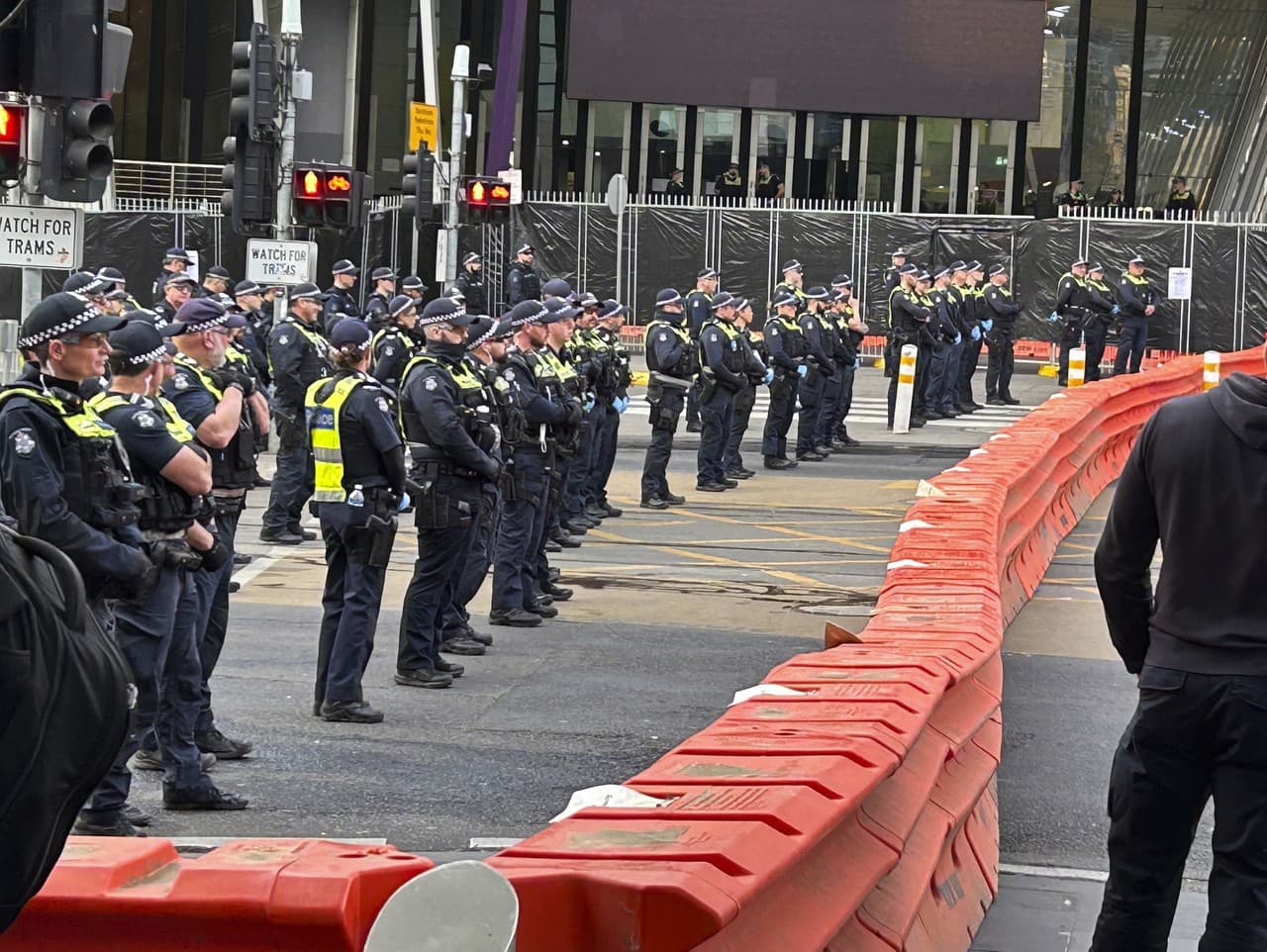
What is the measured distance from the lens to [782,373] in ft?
76.8

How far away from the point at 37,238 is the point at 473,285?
19.4 metres

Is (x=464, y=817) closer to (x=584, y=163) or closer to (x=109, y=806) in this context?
(x=109, y=806)

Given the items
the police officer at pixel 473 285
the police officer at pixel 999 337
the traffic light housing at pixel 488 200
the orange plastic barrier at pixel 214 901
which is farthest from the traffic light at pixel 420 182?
the orange plastic barrier at pixel 214 901

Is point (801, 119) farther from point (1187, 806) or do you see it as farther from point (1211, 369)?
point (1187, 806)

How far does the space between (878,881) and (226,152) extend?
1646cm

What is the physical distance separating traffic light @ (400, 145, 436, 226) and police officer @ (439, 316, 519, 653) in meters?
12.9

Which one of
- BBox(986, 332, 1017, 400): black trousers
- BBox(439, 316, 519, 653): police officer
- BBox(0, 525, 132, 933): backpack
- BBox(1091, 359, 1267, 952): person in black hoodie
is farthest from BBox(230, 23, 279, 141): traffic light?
BBox(0, 525, 132, 933): backpack

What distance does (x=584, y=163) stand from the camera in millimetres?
51688

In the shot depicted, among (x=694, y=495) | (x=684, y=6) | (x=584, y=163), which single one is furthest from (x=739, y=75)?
(x=694, y=495)

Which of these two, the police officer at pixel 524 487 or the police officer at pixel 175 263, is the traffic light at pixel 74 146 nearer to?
the police officer at pixel 524 487

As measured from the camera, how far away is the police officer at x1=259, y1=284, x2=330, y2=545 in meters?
16.5

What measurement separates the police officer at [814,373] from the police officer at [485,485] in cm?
1056

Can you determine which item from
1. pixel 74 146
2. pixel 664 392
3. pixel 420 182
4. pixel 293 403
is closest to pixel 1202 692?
pixel 74 146

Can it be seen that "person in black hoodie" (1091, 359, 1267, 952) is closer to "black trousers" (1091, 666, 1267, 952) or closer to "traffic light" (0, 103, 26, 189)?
"black trousers" (1091, 666, 1267, 952)
